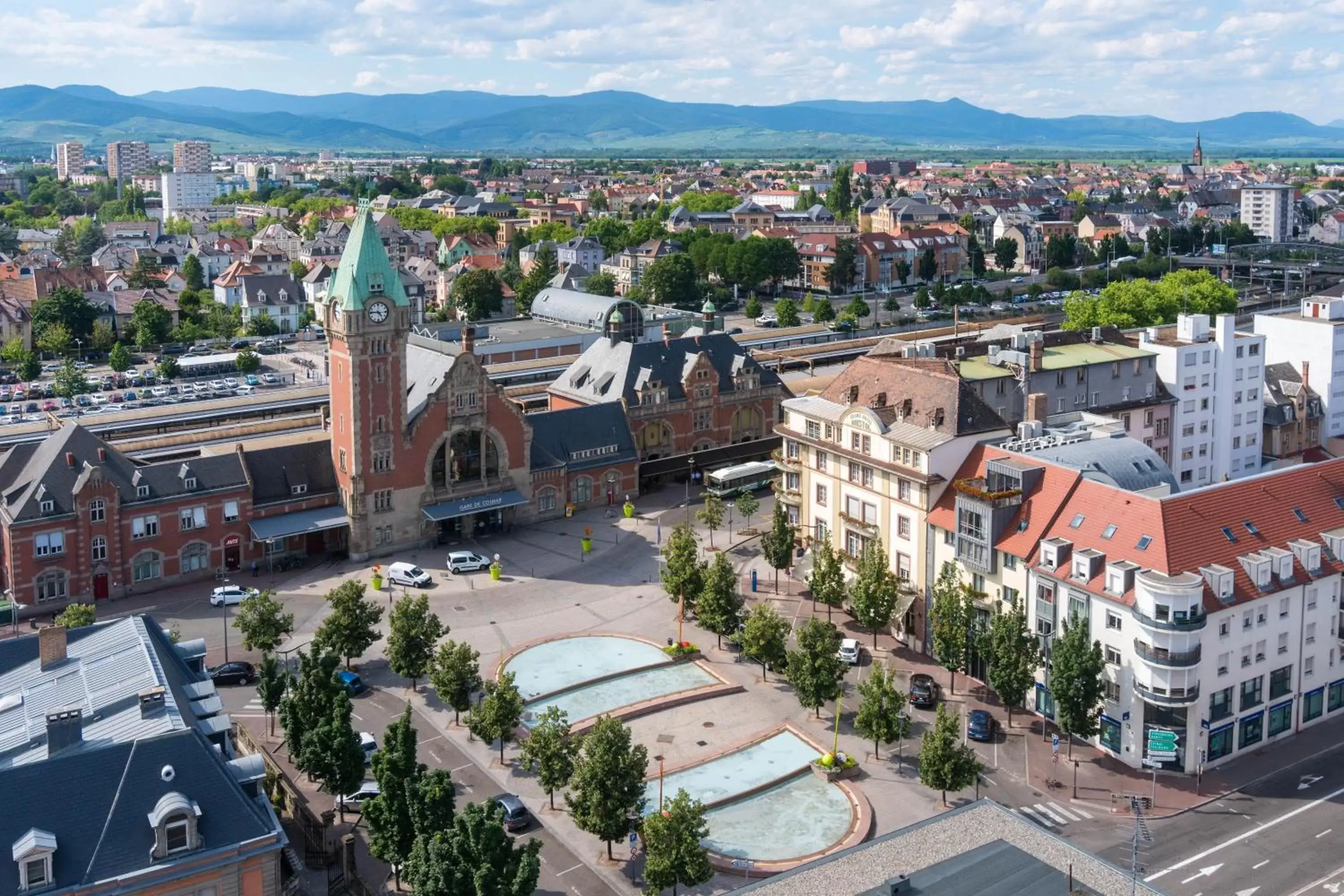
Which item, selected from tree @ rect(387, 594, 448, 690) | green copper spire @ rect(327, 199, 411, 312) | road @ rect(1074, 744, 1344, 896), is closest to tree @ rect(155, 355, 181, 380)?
green copper spire @ rect(327, 199, 411, 312)

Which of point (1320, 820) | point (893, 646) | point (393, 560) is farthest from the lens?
point (393, 560)

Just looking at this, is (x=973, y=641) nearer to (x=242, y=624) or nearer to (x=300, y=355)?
(x=242, y=624)

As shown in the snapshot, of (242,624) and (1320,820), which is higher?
(242,624)

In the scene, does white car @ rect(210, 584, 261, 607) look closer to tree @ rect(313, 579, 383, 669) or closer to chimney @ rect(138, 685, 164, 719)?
tree @ rect(313, 579, 383, 669)

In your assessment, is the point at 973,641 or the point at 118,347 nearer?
the point at 973,641

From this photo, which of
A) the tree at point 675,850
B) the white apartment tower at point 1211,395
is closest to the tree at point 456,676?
the tree at point 675,850

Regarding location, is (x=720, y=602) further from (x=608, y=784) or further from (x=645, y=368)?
(x=645, y=368)

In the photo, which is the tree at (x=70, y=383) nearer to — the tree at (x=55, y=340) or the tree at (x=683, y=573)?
the tree at (x=55, y=340)

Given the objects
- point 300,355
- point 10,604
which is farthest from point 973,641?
point 300,355
